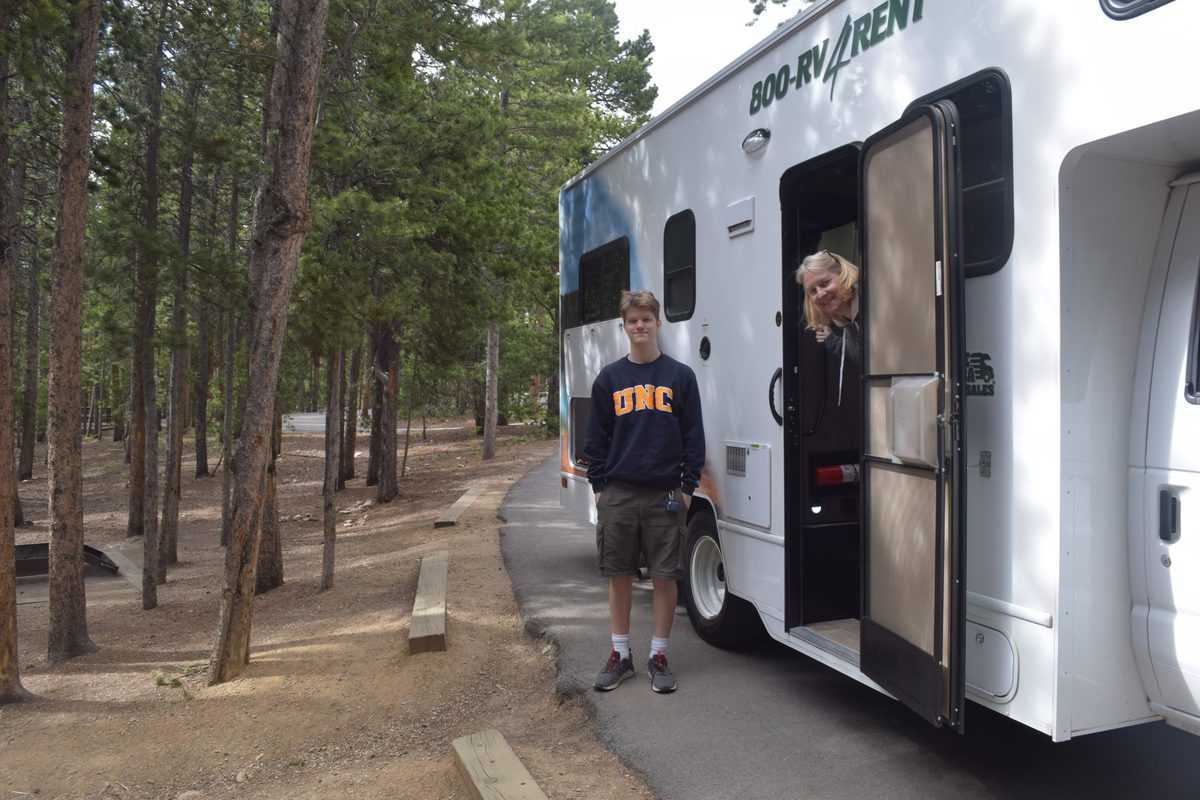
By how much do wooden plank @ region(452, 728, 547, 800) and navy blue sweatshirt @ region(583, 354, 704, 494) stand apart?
1336mm

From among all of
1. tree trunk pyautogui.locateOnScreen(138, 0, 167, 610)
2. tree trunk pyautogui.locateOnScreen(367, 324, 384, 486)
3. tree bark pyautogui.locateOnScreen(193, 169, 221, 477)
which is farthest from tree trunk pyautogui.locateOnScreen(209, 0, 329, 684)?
tree trunk pyautogui.locateOnScreen(367, 324, 384, 486)

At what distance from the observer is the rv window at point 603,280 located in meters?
6.59

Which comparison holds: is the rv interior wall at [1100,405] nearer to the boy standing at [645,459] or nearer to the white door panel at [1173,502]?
the white door panel at [1173,502]

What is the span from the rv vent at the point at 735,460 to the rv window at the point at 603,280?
184 centimetres

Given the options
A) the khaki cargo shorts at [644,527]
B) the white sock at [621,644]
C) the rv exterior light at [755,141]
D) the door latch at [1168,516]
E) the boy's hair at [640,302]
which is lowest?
the white sock at [621,644]

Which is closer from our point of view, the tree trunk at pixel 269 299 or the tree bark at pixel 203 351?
the tree trunk at pixel 269 299

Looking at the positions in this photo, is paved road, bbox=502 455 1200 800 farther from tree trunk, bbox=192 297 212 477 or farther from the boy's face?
tree trunk, bbox=192 297 212 477

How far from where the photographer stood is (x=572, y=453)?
7.82m

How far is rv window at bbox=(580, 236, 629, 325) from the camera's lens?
659cm

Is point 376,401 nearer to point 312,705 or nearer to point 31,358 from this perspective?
point 31,358

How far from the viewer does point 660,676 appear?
15.7 ft

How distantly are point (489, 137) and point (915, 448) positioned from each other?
897cm

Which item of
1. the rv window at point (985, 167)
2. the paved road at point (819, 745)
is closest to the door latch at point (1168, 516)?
the rv window at point (985, 167)

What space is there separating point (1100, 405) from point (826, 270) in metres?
1.31
